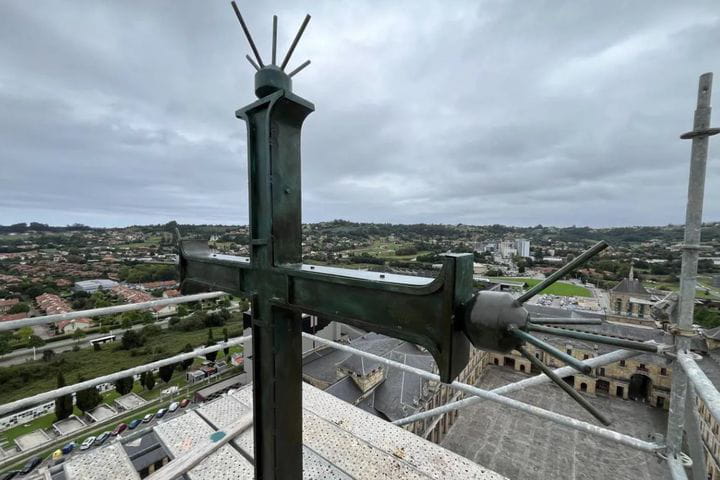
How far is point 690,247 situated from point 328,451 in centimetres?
341

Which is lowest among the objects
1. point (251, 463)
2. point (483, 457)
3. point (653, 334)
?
point (483, 457)

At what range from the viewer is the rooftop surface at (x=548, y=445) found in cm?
1808

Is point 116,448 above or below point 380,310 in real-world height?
below

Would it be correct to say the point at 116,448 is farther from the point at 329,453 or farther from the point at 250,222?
the point at 250,222

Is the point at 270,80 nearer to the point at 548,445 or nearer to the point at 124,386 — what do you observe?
the point at 548,445

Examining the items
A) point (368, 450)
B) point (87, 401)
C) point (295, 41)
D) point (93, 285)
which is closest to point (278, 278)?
point (295, 41)

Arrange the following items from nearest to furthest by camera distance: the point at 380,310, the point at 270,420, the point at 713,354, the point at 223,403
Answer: the point at 380,310 → the point at 270,420 → the point at 223,403 → the point at 713,354

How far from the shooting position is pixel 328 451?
289 cm

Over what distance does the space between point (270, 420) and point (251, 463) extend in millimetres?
961

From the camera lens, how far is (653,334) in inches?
1253

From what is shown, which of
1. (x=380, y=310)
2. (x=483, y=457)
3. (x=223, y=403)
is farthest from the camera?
(x=483, y=457)

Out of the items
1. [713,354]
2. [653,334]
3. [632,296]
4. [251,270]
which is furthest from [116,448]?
[632,296]

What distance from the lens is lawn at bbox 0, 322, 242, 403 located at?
31.1 m

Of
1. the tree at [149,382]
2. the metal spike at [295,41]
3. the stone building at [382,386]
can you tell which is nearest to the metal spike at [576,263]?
the metal spike at [295,41]
